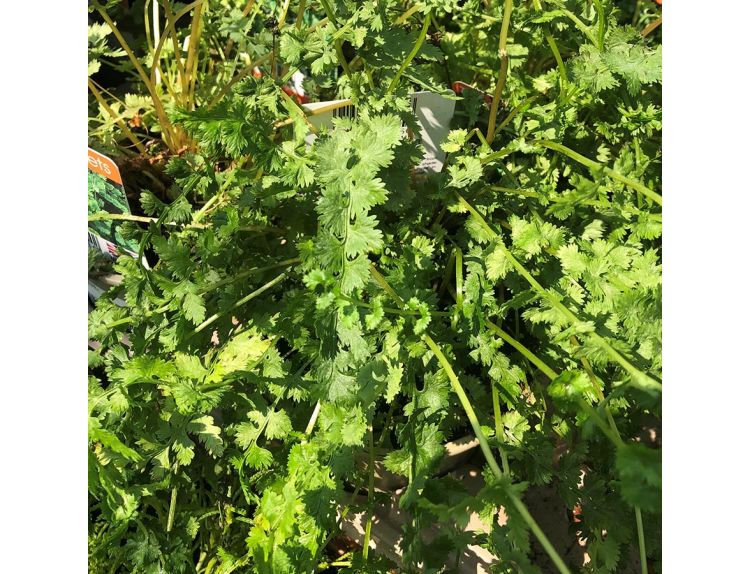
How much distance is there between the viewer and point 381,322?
96cm

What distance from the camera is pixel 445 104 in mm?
1248

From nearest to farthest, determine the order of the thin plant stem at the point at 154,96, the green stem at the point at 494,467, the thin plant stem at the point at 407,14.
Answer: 1. the green stem at the point at 494,467
2. the thin plant stem at the point at 407,14
3. the thin plant stem at the point at 154,96

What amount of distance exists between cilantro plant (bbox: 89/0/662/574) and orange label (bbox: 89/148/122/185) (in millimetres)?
79

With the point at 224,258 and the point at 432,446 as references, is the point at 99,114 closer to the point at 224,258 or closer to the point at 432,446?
the point at 224,258

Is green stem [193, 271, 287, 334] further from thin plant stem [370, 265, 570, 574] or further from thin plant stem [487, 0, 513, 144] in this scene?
thin plant stem [487, 0, 513, 144]

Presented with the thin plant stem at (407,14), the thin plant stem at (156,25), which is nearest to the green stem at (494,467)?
the thin plant stem at (407,14)

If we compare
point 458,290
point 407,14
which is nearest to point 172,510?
point 458,290

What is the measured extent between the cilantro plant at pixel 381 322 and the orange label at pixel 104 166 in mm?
79

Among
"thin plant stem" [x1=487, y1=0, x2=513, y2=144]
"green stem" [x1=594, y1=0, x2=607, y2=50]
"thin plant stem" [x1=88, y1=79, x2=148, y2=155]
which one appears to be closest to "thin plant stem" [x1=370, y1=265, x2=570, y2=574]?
"thin plant stem" [x1=487, y1=0, x2=513, y2=144]

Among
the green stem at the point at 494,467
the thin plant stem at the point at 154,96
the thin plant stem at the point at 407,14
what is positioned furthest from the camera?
the thin plant stem at the point at 154,96

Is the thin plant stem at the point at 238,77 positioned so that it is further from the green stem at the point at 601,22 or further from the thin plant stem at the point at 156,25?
the green stem at the point at 601,22

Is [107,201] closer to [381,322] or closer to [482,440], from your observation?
[381,322]

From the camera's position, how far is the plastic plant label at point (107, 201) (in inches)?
48.5

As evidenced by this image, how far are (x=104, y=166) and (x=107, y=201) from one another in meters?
0.10
